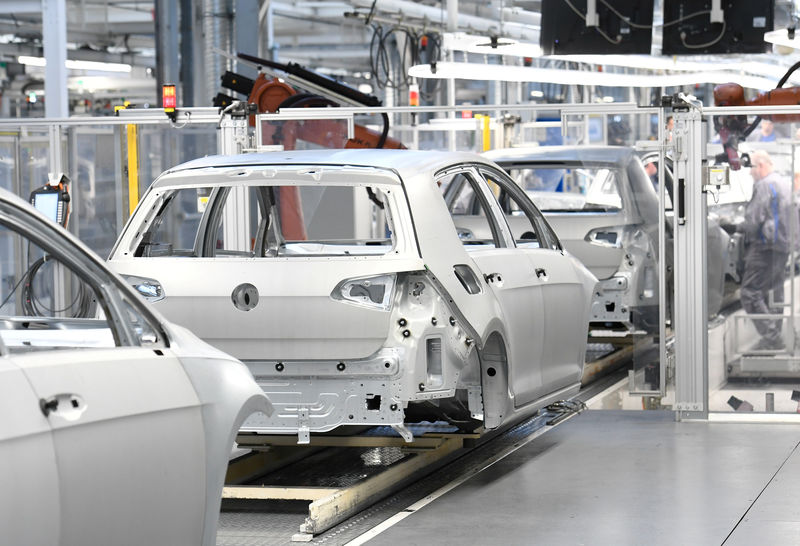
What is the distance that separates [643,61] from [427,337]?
443 inches

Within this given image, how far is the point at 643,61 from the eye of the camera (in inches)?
651

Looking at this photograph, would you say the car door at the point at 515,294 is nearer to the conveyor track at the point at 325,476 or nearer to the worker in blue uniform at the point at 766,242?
the conveyor track at the point at 325,476

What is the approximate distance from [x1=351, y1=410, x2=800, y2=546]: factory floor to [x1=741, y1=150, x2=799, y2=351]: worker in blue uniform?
33.2 inches

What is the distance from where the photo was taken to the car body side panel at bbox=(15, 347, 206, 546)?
3361 millimetres

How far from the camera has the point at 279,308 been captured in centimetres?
602

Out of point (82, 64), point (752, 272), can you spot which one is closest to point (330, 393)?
point (752, 272)

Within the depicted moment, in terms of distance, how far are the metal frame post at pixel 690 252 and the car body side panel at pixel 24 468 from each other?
232 inches

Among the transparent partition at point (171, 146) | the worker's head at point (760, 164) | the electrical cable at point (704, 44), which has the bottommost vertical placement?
the worker's head at point (760, 164)

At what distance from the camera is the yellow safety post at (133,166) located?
36.9 ft

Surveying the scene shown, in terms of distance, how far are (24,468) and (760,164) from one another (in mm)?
6757

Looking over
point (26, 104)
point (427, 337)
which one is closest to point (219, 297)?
point (427, 337)

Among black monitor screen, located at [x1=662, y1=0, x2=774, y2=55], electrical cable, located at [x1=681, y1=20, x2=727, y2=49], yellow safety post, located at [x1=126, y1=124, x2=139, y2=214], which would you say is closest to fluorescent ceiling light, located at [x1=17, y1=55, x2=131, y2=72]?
yellow safety post, located at [x1=126, y1=124, x2=139, y2=214]

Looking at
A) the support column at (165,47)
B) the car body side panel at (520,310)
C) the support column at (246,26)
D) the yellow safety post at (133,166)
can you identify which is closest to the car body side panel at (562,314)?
the car body side panel at (520,310)

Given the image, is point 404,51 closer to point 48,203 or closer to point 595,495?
point 48,203
